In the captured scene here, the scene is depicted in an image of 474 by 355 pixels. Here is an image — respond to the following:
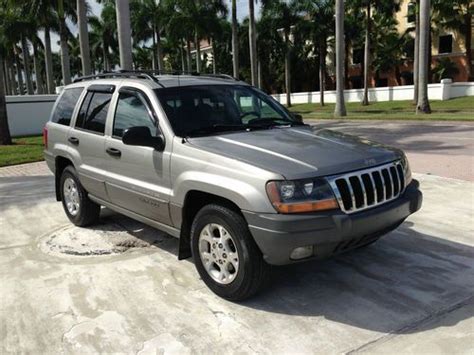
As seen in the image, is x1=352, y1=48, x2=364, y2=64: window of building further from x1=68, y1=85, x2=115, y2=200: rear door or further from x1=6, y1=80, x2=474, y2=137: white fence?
x1=68, y1=85, x2=115, y2=200: rear door

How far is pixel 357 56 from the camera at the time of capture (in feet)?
176

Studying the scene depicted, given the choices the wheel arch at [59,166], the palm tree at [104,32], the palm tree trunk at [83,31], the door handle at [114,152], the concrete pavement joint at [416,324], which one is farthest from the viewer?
the palm tree at [104,32]

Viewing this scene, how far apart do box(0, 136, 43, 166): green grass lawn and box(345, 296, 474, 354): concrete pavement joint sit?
12.1 meters

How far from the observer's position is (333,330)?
3.61 meters

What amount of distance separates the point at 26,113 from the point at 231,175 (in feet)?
67.9

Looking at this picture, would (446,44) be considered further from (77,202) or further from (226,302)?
(226,302)

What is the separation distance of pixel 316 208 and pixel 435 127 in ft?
52.7

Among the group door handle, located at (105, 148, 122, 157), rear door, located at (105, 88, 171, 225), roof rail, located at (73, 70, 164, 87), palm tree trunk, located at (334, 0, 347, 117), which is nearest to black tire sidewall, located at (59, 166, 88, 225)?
rear door, located at (105, 88, 171, 225)

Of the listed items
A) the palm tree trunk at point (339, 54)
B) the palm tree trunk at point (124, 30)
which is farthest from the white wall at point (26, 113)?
the palm tree trunk at point (339, 54)

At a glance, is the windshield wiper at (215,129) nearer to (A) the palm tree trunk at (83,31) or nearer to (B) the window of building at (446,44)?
(A) the palm tree trunk at (83,31)

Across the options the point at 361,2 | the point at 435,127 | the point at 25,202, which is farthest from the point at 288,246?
the point at 361,2

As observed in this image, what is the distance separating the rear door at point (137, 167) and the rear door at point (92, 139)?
198 mm

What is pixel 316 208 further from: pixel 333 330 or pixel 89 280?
pixel 89 280

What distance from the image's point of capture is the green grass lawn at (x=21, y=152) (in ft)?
45.0
